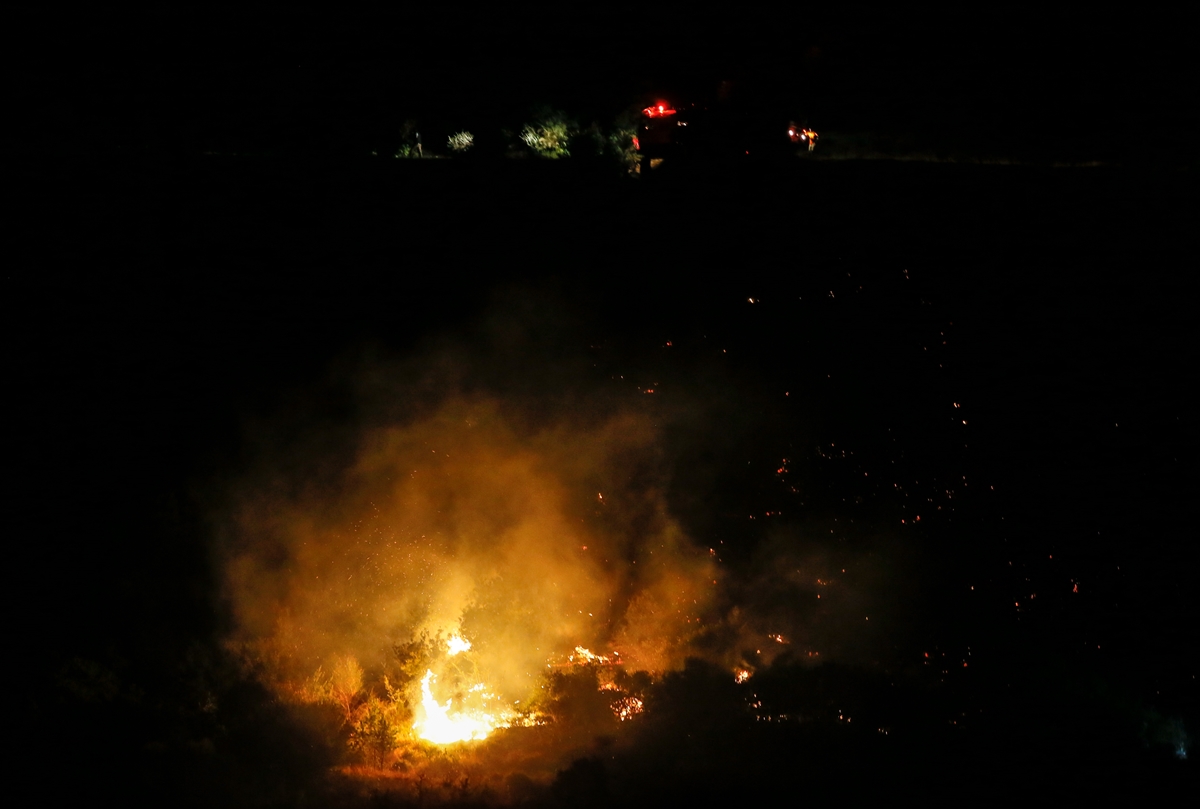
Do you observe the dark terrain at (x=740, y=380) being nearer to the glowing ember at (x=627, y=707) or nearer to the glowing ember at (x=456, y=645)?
the glowing ember at (x=627, y=707)

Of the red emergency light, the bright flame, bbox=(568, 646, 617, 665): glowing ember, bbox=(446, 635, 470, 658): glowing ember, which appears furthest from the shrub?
the bright flame

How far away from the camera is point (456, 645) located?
561 cm

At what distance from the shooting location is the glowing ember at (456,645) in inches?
219

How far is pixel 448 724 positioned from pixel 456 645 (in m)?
0.67

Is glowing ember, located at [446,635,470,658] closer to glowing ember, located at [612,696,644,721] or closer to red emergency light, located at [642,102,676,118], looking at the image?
glowing ember, located at [612,696,644,721]

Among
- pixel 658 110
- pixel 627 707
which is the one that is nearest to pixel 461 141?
pixel 658 110

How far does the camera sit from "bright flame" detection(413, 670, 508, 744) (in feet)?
16.1

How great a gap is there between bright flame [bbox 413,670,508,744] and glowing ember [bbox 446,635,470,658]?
0.33 meters

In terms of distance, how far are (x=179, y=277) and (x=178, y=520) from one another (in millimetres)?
1920

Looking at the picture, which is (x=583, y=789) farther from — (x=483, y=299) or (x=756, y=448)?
(x=483, y=299)

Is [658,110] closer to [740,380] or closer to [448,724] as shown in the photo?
[740,380]

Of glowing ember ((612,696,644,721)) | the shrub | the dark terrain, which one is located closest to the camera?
glowing ember ((612,696,644,721))

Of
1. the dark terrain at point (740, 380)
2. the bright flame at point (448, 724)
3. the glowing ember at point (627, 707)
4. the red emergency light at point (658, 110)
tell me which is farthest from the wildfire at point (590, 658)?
the red emergency light at point (658, 110)

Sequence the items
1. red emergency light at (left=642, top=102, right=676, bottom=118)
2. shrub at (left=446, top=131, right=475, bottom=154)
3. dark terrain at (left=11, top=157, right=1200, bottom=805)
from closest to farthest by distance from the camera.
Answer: dark terrain at (left=11, top=157, right=1200, bottom=805)
red emergency light at (left=642, top=102, right=676, bottom=118)
shrub at (left=446, top=131, right=475, bottom=154)
